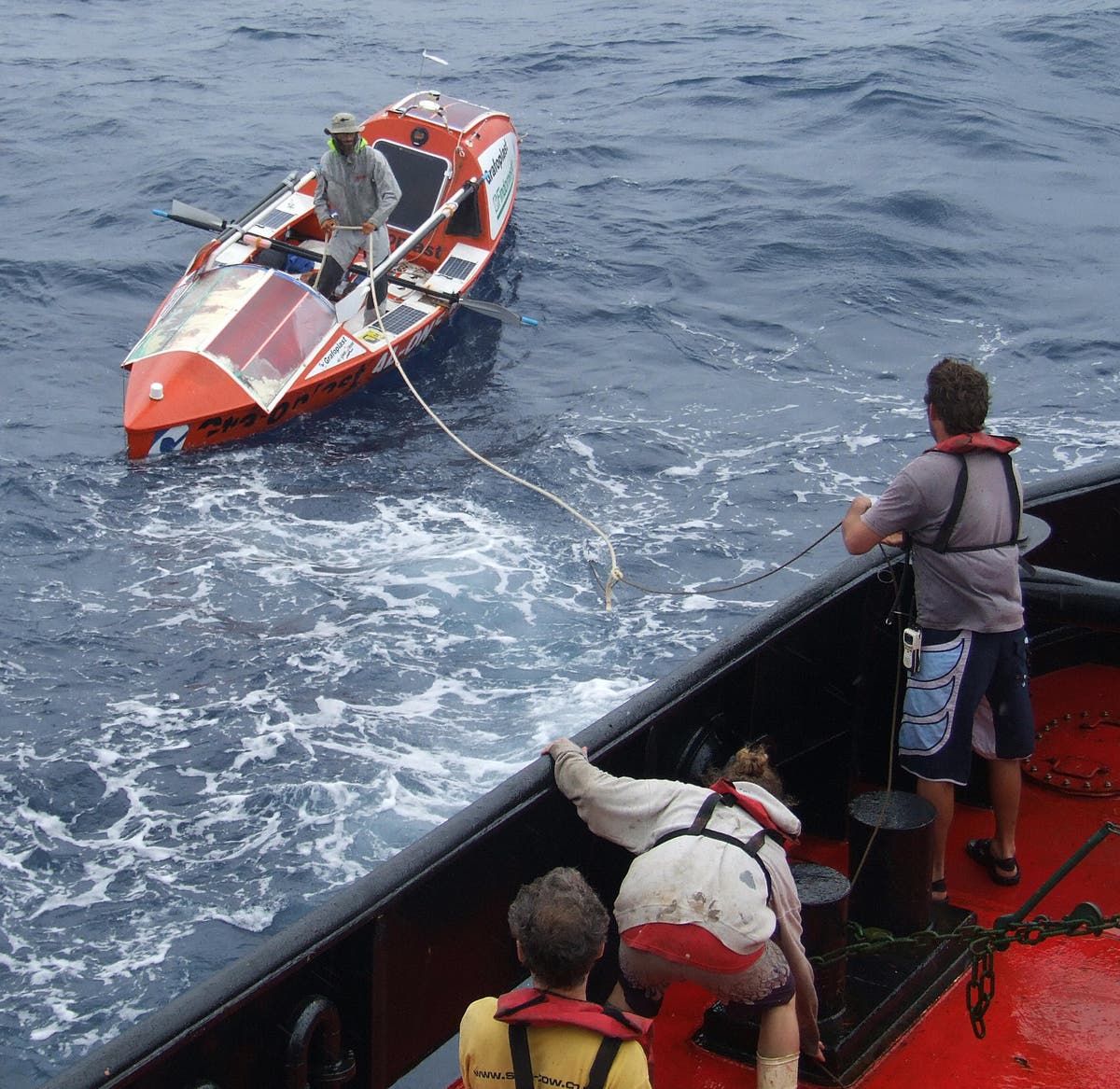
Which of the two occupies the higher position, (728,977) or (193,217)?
(728,977)

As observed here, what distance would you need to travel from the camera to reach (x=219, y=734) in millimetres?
7344

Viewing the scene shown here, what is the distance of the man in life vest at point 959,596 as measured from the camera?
3.65 meters

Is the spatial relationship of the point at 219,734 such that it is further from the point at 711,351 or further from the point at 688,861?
A: the point at 711,351

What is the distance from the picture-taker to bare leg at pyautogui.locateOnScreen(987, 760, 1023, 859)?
13.6 ft

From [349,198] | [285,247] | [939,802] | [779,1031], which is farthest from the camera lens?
[285,247]

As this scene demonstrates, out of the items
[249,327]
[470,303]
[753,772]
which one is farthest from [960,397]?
[470,303]

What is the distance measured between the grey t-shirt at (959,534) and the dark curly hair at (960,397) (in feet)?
0.31

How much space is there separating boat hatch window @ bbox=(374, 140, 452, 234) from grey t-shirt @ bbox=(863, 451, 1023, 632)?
11640 millimetres

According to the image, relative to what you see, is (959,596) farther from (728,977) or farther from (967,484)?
(728,977)

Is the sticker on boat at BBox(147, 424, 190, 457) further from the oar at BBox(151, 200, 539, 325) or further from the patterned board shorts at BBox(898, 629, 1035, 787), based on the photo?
the patterned board shorts at BBox(898, 629, 1035, 787)

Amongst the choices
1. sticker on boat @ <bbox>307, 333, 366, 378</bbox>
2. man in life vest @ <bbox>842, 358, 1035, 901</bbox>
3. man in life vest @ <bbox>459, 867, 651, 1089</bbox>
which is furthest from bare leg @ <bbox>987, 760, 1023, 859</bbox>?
sticker on boat @ <bbox>307, 333, 366, 378</bbox>

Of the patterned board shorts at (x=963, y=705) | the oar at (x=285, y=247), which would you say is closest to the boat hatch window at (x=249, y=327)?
the oar at (x=285, y=247)

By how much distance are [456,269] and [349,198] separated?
217cm

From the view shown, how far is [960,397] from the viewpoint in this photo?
3619 mm
